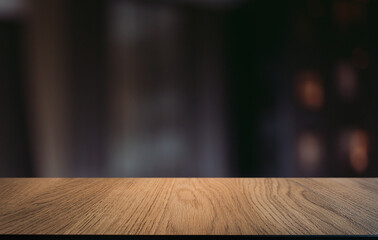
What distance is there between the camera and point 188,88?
1.47 m

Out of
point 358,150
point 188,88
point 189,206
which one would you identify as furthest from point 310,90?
point 189,206

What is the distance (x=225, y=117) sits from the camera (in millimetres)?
1471

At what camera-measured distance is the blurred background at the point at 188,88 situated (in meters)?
1.45

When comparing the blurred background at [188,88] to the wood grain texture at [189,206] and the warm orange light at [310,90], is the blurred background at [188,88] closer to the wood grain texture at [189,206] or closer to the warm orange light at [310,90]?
the warm orange light at [310,90]

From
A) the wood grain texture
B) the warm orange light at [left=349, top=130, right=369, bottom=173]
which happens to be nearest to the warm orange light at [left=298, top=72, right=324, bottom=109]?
the warm orange light at [left=349, top=130, right=369, bottom=173]

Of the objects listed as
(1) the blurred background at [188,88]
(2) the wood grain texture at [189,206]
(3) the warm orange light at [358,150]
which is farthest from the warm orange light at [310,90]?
(2) the wood grain texture at [189,206]

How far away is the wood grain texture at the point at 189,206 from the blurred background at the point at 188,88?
0.73 metres

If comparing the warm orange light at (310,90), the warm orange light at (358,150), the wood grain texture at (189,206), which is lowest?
the warm orange light at (358,150)

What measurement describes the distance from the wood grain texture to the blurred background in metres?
0.73

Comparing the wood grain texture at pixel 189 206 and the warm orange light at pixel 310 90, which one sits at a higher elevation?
the warm orange light at pixel 310 90

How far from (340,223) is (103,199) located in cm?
42

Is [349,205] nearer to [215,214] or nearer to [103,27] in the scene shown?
[215,214]

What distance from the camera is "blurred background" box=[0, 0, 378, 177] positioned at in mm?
1453

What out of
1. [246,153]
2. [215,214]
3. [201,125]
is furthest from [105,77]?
[215,214]
